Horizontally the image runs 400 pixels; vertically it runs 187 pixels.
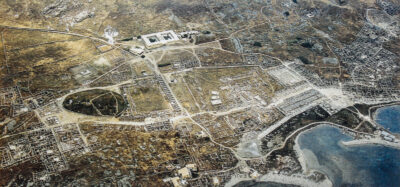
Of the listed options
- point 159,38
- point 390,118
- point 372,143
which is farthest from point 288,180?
point 159,38

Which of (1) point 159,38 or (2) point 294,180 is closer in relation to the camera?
(2) point 294,180

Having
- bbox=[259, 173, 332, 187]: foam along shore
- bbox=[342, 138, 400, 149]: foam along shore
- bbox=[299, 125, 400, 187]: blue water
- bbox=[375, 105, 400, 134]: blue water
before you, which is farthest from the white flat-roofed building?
bbox=[375, 105, 400, 134]: blue water

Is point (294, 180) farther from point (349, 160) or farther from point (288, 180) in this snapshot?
point (349, 160)

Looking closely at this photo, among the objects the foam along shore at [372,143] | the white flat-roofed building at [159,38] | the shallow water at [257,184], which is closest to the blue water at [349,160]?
the foam along shore at [372,143]

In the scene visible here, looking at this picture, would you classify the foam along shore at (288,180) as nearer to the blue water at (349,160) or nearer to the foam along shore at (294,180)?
the foam along shore at (294,180)

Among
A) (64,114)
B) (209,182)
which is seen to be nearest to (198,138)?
(209,182)
